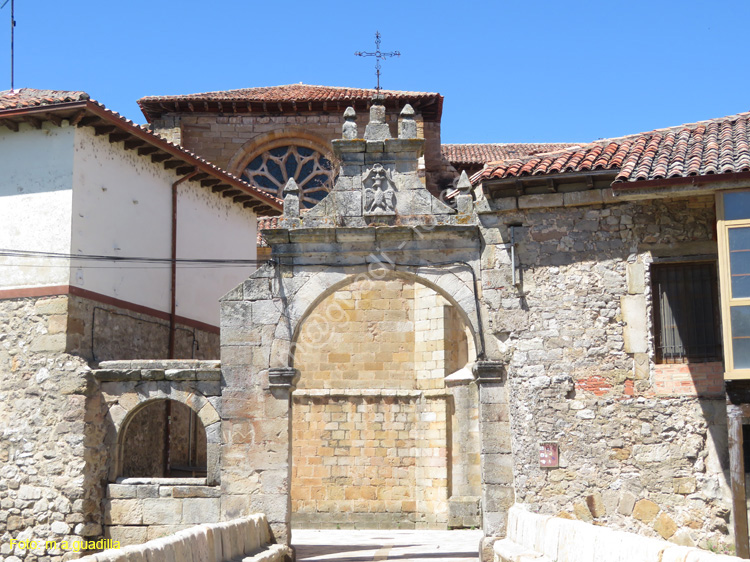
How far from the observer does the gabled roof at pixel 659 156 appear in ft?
42.0

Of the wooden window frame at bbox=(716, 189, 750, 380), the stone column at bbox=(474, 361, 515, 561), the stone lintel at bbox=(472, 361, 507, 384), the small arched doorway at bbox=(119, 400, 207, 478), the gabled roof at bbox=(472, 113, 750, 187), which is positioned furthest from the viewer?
the small arched doorway at bbox=(119, 400, 207, 478)

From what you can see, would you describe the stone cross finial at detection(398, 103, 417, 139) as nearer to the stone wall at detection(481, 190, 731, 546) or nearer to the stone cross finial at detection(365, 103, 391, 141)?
the stone cross finial at detection(365, 103, 391, 141)

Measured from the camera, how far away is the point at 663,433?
520 inches

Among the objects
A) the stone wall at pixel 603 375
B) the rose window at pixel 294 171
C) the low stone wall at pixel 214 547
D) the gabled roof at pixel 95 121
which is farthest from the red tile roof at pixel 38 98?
the rose window at pixel 294 171


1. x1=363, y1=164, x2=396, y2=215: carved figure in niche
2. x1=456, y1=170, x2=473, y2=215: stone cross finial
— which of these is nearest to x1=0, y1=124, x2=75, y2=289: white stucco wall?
x1=363, y1=164, x2=396, y2=215: carved figure in niche

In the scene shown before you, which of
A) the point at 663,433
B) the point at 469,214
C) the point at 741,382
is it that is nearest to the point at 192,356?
the point at 469,214

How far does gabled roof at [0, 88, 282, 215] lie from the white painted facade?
165 millimetres

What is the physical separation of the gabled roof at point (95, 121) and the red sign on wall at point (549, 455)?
26.7 ft

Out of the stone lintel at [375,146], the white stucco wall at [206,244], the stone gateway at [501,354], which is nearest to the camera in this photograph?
the stone gateway at [501,354]

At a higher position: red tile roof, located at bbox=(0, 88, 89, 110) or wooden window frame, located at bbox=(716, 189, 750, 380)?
red tile roof, located at bbox=(0, 88, 89, 110)

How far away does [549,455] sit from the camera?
44.5 ft

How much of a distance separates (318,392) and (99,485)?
7607mm

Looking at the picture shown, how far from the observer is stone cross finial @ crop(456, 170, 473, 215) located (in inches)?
571

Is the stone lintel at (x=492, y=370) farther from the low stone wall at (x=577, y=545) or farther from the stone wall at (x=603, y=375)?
the low stone wall at (x=577, y=545)
